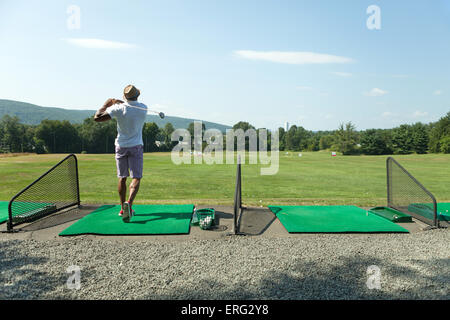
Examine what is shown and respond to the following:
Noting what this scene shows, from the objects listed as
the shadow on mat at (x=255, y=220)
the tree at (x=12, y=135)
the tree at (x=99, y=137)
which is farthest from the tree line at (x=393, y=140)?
the shadow on mat at (x=255, y=220)

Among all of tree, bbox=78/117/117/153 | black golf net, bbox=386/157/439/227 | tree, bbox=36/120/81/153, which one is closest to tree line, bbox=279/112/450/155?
tree, bbox=78/117/117/153

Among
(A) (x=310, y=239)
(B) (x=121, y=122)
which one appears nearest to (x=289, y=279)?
(A) (x=310, y=239)

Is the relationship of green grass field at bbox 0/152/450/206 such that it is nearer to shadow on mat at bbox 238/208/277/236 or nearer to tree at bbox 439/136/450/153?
shadow on mat at bbox 238/208/277/236

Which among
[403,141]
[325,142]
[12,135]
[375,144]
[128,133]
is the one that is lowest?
[128,133]

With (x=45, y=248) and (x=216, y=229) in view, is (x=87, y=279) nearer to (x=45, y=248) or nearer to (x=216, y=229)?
(x=45, y=248)

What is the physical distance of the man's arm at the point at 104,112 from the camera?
5.77 meters

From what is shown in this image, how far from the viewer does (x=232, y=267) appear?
12.7ft

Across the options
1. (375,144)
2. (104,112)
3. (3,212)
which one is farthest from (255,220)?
(375,144)

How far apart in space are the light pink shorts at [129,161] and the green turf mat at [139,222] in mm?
942

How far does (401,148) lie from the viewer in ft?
278

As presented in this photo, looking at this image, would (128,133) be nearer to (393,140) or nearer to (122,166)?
(122,166)

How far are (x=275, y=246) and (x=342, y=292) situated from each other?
4.90ft

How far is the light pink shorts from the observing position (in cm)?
595

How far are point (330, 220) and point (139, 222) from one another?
3.93 metres
